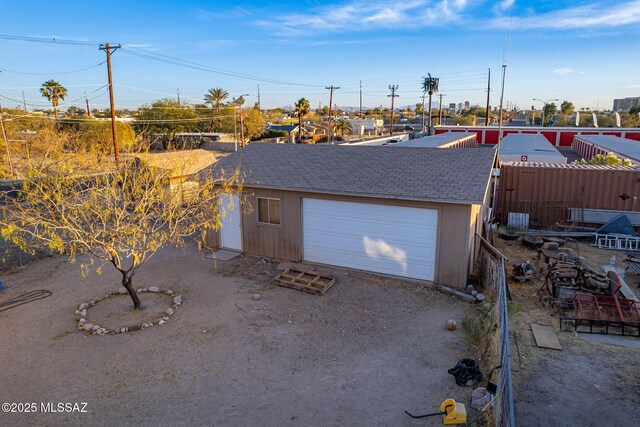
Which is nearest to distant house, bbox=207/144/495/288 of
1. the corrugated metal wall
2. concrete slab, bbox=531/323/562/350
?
concrete slab, bbox=531/323/562/350

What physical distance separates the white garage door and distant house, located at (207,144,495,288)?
0.09ft

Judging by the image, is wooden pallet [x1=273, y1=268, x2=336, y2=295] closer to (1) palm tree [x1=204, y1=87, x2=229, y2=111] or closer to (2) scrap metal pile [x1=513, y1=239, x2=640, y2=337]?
(2) scrap metal pile [x1=513, y1=239, x2=640, y2=337]

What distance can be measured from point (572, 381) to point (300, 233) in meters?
8.11

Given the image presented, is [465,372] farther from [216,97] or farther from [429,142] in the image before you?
[216,97]

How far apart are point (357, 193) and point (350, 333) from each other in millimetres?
4168

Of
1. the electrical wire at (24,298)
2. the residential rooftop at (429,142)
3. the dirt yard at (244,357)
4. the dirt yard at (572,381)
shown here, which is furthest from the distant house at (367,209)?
the residential rooftop at (429,142)

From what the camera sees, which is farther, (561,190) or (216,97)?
(216,97)

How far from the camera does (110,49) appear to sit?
22.8m

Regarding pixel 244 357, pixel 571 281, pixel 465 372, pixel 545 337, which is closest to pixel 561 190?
pixel 571 281

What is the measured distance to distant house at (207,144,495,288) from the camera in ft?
36.5

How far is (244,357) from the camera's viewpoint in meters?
8.23

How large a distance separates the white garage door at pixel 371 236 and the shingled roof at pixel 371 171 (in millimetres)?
510

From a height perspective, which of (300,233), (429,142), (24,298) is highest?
(429,142)

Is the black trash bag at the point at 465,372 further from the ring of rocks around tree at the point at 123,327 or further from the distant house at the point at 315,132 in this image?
the distant house at the point at 315,132
